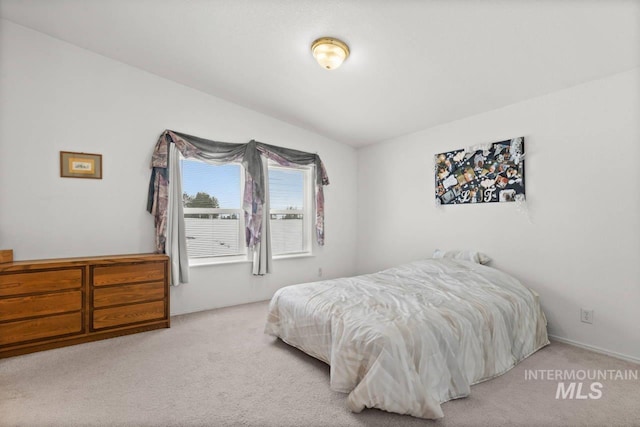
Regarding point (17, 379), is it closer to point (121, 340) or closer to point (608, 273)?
point (121, 340)

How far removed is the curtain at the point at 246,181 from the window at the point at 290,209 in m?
0.18

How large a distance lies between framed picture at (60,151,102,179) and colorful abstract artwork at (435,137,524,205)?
3751 mm

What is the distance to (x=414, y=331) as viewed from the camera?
1866 mm

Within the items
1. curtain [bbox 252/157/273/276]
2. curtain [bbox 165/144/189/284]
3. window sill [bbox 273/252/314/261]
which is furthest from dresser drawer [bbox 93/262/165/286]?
window sill [bbox 273/252/314/261]

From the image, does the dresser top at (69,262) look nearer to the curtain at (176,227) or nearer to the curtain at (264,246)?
the curtain at (176,227)

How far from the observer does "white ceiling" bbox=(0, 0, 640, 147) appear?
84.4 inches

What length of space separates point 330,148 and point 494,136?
7.58 ft

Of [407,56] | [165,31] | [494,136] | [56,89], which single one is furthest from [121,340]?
[494,136]

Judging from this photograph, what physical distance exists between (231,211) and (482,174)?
118 inches

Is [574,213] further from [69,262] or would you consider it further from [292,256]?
[69,262]

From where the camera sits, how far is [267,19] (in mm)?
2443

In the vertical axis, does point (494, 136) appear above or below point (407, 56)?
below

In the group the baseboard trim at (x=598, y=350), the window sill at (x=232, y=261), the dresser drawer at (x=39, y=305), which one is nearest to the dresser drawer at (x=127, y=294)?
the dresser drawer at (x=39, y=305)

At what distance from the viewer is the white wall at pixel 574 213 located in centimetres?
247
